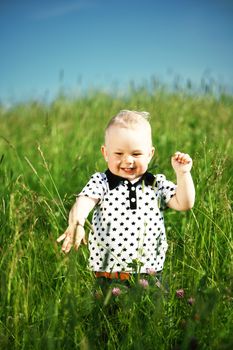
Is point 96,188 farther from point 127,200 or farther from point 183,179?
point 183,179

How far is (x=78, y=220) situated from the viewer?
7.46ft

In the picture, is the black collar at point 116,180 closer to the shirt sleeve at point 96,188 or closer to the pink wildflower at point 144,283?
the shirt sleeve at point 96,188

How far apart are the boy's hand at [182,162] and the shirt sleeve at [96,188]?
32 cm

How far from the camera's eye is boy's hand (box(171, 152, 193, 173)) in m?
2.41

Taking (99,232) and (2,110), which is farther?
(2,110)

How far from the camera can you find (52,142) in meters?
5.20

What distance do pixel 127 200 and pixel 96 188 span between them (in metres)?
0.14

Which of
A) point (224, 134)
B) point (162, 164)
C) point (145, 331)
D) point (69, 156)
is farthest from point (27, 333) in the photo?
point (224, 134)

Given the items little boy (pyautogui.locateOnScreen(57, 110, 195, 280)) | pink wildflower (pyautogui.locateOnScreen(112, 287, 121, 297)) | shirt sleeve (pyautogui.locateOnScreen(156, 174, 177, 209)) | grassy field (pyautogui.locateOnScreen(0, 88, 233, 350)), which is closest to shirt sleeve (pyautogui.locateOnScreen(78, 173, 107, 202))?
little boy (pyautogui.locateOnScreen(57, 110, 195, 280))

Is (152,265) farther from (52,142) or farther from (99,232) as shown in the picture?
(52,142)

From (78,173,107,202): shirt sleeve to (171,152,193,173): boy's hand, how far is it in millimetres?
320

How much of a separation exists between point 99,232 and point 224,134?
2.67m

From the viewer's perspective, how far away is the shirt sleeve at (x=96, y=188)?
2412 mm

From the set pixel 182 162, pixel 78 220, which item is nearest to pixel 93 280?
pixel 78 220
